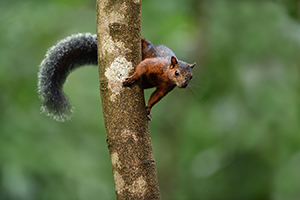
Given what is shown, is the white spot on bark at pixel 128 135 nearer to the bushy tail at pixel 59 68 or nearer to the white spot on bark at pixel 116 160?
the white spot on bark at pixel 116 160

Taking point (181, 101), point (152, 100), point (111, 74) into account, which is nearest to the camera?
point (111, 74)

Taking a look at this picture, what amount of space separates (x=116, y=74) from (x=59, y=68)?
2.87 feet

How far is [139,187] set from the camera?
159 cm

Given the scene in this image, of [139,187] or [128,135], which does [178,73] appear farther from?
[139,187]

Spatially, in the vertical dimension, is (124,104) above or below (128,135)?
above

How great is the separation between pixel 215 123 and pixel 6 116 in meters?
2.63

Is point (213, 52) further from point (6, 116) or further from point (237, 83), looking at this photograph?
point (6, 116)

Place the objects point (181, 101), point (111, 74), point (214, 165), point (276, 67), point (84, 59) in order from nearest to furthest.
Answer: point (111, 74) < point (84, 59) < point (276, 67) < point (214, 165) < point (181, 101)

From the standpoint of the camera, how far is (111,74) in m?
1.68

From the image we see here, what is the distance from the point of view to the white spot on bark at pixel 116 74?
5.48ft

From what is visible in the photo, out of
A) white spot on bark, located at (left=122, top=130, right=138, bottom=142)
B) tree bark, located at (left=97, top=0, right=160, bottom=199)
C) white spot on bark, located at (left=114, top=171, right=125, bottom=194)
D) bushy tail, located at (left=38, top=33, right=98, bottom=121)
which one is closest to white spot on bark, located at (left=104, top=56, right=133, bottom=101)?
tree bark, located at (left=97, top=0, right=160, bottom=199)

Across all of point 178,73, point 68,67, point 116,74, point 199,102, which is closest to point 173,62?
point 178,73

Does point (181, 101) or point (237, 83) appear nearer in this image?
point (237, 83)

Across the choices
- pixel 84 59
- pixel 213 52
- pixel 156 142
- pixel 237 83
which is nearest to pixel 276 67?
pixel 237 83
